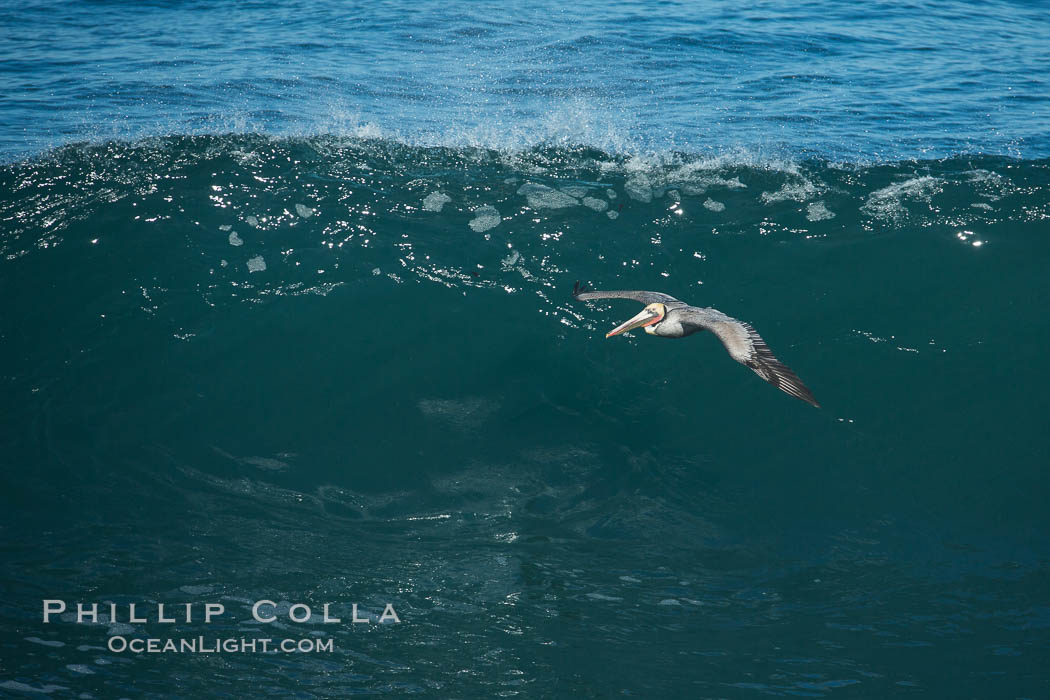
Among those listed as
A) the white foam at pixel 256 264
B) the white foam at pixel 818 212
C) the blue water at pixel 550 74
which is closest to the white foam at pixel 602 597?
the white foam at pixel 256 264

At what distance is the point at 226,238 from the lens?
10.1 m

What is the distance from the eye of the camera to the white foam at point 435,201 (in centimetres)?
1062

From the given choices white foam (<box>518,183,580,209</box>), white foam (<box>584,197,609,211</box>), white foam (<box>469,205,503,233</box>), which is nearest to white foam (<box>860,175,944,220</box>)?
white foam (<box>584,197,609,211</box>)

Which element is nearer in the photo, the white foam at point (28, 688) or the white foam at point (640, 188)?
the white foam at point (28, 688)

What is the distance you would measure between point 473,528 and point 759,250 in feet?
16.1

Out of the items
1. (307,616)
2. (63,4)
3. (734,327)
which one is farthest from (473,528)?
(63,4)

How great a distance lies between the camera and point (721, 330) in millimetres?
7090

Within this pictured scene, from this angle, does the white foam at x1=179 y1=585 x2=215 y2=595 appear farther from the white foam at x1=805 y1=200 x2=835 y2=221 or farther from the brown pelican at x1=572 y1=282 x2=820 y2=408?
the white foam at x1=805 y1=200 x2=835 y2=221

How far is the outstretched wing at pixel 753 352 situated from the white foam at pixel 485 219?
3.59 metres

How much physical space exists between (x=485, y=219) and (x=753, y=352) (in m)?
4.66

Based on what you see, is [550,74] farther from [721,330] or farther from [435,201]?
[721,330]

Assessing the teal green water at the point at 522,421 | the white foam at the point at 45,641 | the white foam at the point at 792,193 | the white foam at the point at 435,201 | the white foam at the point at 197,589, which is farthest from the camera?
the white foam at the point at 792,193

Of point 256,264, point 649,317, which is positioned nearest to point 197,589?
point 256,264

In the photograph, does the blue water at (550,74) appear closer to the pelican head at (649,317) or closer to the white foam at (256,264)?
the white foam at (256,264)
